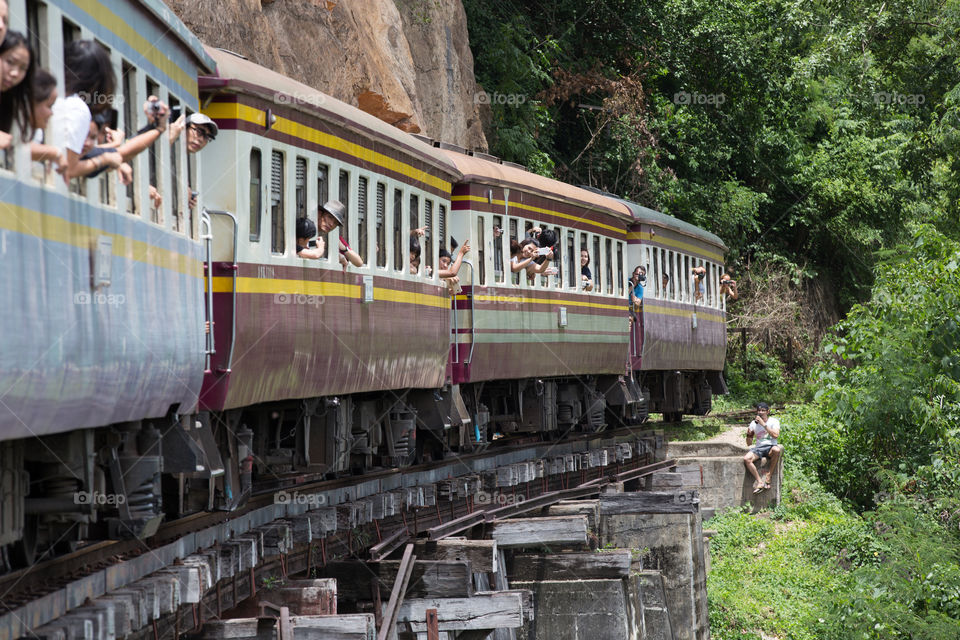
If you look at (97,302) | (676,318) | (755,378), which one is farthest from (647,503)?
(755,378)

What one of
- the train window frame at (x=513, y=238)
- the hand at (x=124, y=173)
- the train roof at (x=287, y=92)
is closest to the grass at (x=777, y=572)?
the train window frame at (x=513, y=238)

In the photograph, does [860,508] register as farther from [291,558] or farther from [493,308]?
[291,558]

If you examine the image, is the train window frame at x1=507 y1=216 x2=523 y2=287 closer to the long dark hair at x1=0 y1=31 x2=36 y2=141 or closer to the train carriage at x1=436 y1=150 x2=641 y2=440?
the train carriage at x1=436 y1=150 x2=641 y2=440

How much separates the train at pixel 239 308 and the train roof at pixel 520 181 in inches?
1.9

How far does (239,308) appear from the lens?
28.6 feet

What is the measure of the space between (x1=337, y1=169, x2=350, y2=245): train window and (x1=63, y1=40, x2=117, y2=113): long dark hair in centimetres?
474

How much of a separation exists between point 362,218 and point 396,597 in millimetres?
3305

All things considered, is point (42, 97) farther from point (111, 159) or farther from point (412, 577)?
point (412, 577)

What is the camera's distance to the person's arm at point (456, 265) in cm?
1372

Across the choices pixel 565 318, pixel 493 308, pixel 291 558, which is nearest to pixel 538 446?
pixel 565 318

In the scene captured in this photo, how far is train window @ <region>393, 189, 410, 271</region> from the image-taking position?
40.0ft

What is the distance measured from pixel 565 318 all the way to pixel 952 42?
16.4 meters

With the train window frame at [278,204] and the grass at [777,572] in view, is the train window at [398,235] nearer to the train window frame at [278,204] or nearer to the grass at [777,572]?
the train window frame at [278,204]

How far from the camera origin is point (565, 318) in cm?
1733
